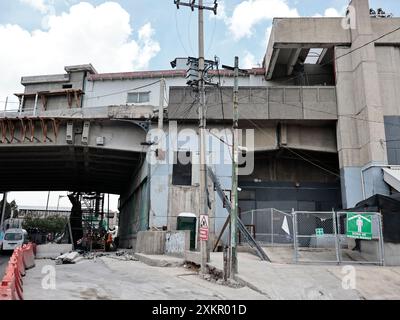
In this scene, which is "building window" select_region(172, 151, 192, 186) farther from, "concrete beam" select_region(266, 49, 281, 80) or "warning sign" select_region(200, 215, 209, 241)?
"warning sign" select_region(200, 215, 209, 241)

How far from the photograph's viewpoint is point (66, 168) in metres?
35.3

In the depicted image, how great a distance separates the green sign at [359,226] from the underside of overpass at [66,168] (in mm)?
17800

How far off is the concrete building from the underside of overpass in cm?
34

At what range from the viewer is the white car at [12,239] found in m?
32.4

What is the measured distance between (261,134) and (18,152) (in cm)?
1912

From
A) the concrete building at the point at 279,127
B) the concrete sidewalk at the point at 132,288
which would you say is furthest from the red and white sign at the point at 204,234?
the concrete building at the point at 279,127

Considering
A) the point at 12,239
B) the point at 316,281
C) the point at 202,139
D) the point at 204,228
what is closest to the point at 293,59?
the point at 202,139

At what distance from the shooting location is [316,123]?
2597 cm

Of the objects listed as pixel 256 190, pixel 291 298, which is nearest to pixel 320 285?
pixel 291 298

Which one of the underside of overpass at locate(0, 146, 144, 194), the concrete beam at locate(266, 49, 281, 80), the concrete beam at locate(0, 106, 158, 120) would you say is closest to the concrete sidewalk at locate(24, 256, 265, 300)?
the concrete beam at locate(0, 106, 158, 120)

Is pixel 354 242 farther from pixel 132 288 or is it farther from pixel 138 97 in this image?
pixel 138 97

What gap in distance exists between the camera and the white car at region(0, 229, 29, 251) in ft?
106

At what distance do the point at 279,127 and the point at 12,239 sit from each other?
2481 cm

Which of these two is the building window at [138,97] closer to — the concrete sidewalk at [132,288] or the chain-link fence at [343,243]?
the chain-link fence at [343,243]
